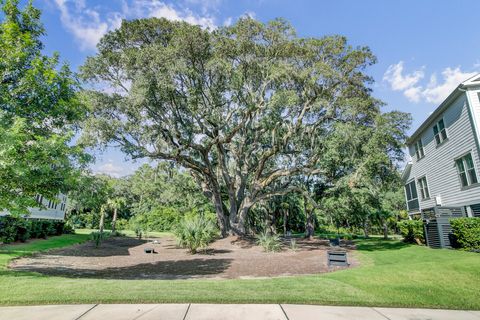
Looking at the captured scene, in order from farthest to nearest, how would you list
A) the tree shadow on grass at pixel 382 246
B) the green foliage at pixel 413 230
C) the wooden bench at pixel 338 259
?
the green foliage at pixel 413 230, the tree shadow on grass at pixel 382 246, the wooden bench at pixel 338 259

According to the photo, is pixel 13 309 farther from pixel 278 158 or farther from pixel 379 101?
pixel 278 158

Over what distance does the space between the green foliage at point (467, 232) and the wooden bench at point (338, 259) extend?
6507 millimetres

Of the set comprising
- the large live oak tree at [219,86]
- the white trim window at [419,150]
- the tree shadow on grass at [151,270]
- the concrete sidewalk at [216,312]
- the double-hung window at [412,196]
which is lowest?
the tree shadow on grass at [151,270]

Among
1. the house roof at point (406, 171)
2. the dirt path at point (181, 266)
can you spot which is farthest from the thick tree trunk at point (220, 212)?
the house roof at point (406, 171)

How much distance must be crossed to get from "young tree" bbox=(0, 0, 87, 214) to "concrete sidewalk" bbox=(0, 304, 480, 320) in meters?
3.58

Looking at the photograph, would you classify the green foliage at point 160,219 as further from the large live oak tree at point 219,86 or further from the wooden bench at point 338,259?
the wooden bench at point 338,259

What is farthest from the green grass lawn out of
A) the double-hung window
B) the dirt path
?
the double-hung window

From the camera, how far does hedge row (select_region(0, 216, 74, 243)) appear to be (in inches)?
698

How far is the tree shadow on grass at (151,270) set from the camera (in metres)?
10.1

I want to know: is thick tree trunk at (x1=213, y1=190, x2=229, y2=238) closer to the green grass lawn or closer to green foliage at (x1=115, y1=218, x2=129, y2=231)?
the green grass lawn

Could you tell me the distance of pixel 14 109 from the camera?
8688 millimetres

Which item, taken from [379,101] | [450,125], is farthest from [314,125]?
[450,125]

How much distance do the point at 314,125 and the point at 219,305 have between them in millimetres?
19703

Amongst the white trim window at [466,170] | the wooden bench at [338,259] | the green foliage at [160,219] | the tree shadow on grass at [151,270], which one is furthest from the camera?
the green foliage at [160,219]
